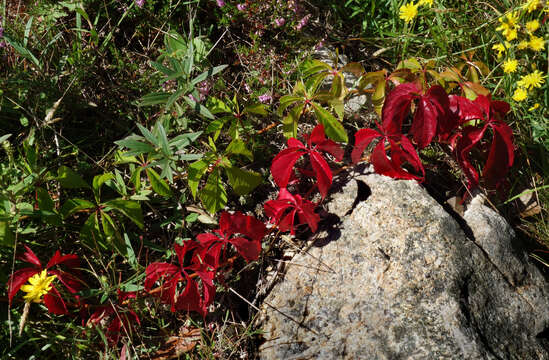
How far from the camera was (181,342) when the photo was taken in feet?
6.63

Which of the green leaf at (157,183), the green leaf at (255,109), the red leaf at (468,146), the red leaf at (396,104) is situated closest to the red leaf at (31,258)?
the green leaf at (157,183)

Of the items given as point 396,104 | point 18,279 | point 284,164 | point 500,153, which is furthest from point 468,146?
point 18,279

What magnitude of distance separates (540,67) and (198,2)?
1.91 m

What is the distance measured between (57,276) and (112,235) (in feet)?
0.95

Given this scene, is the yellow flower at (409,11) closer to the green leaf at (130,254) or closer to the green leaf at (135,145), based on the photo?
the green leaf at (135,145)

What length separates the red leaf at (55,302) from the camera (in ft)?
6.08

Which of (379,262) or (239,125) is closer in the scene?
(379,262)

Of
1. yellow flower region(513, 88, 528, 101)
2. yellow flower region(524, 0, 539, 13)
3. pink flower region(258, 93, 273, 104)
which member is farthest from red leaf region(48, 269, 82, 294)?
yellow flower region(524, 0, 539, 13)

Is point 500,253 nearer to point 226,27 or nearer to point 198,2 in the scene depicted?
point 226,27

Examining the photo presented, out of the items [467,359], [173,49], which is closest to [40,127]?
[173,49]

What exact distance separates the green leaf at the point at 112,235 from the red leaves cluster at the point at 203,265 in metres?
0.24

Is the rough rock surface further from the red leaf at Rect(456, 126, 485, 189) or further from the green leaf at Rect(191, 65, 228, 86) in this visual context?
the green leaf at Rect(191, 65, 228, 86)

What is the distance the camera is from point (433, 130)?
199cm

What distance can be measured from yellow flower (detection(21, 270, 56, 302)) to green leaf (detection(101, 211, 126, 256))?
1.01ft
